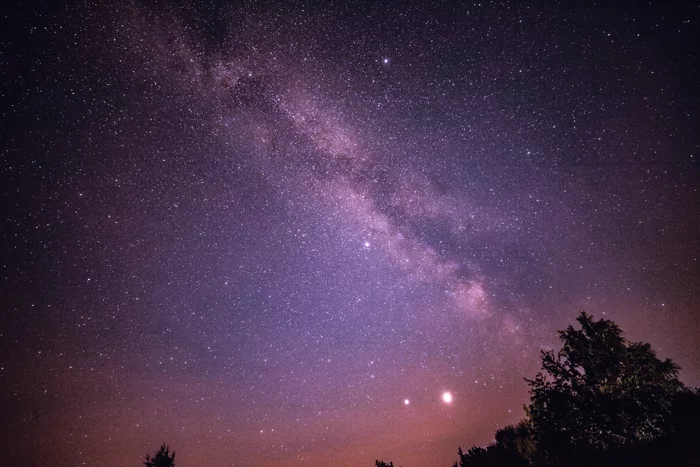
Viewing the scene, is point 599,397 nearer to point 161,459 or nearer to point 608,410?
point 608,410

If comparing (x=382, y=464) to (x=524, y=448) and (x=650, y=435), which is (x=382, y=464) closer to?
(x=650, y=435)

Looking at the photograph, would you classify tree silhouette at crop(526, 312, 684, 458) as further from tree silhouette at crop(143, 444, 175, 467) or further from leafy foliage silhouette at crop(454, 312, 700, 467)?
tree silhouette at crop(143, 444, 175, 467)

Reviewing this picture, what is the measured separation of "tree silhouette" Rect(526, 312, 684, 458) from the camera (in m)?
12.1

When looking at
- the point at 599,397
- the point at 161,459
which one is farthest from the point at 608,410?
the point at 161,459

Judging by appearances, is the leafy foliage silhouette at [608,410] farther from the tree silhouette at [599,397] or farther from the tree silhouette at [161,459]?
the tree silhouette at [161,459]

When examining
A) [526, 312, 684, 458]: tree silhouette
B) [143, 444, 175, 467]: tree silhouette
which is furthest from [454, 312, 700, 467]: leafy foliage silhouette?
[143, 444, 175, 467]: tree silhouette

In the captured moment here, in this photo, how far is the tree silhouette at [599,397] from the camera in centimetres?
1205

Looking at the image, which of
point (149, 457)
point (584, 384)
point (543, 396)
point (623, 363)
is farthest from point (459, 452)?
point (149, 457)

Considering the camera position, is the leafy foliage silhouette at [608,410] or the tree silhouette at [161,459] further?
the tree silhouette at [161,459]

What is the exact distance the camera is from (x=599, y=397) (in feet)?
41.3

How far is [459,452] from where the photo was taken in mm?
17719

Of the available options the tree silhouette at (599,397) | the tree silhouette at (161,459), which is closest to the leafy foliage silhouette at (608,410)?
the tree silhouette at (599,397)

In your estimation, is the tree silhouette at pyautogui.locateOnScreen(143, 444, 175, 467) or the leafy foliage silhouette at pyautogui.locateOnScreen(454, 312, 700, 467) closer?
the leafy foliage silhouette at pyautogui.locateOnScreen(454, 312, 700, 467)

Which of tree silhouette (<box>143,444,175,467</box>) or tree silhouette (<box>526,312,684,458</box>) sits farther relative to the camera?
tree silhouette (<box>143,444,175,467</box>)
